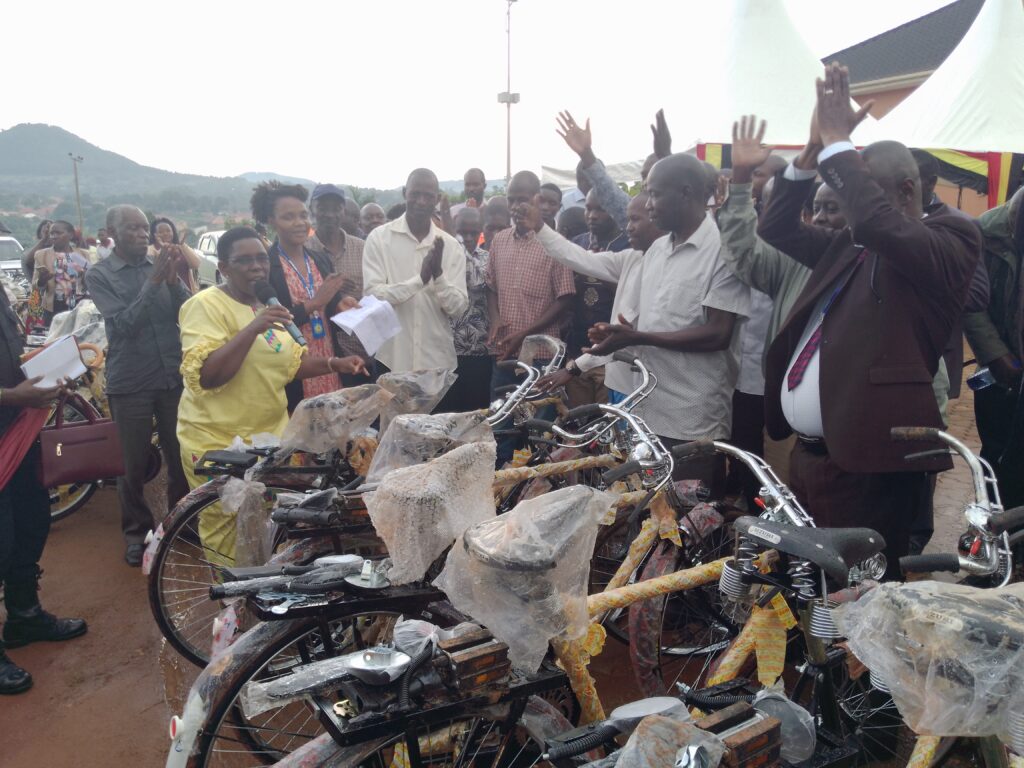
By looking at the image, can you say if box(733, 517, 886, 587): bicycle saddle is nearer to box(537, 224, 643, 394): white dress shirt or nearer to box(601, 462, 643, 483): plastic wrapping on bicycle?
box(601, 462, 643, 483): plastic wrapping on bicycle

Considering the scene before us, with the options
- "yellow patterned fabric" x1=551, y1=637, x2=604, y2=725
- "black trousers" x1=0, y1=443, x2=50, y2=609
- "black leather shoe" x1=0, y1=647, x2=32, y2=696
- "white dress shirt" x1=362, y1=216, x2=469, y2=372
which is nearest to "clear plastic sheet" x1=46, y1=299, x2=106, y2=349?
"black trousers" x1=0, y1=443, x2=50, y2=609

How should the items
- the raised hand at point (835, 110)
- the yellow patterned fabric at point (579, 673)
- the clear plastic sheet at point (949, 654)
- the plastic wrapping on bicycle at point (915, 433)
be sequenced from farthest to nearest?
1. the raised hand at point (835, 110)
2. the plastic wrapping on bicycle at point (915, 433)
3. the yellow patterned fabric at point (579, 673)
4. the clear plastic sheet at point (949, 654)

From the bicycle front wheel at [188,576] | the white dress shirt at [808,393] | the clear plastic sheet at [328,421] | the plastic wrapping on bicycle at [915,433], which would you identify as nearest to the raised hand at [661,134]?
the white dress shirt at [808,393]

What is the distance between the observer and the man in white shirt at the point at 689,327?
3.47 metres

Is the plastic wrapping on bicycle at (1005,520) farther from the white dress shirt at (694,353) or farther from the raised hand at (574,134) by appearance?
the raised hand at (574,134)

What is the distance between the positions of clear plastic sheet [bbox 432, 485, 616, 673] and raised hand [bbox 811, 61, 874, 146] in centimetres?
167

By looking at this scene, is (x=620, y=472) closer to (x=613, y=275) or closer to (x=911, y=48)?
(x=613, y=275)

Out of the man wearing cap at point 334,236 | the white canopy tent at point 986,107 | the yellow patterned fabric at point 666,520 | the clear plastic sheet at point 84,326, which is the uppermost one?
the white canopy tent at point 986,107

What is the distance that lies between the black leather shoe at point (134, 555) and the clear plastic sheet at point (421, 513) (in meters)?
3.27

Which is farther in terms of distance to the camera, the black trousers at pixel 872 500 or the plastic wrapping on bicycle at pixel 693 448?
the black trousers at pixel 872 500

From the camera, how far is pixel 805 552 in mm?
1775

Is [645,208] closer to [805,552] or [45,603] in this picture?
[805,552]

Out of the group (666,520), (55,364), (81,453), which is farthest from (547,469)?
(81,453)

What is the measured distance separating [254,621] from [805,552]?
2.41 metres
